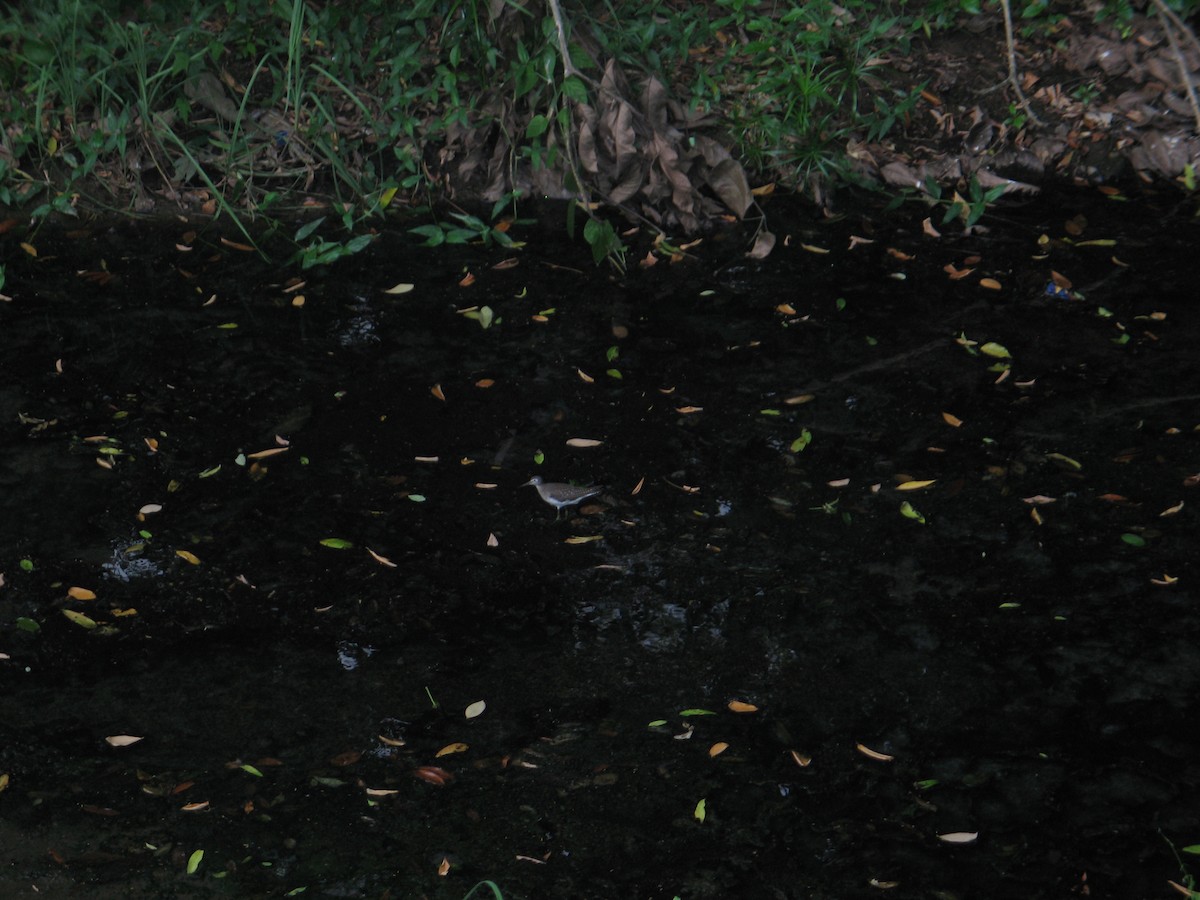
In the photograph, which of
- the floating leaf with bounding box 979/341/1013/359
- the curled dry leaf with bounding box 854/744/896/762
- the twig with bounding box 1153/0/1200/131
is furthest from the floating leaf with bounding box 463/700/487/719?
the twig with bounding box 1153/0/1200/131

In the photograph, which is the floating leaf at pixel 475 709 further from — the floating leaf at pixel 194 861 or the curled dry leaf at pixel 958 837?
the curled dry leaf at pixel 958 837

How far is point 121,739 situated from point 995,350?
2.83 meters

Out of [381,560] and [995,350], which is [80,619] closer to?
[381,560]

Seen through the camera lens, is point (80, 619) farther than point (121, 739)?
Yes

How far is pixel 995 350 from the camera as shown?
3623 millimetres

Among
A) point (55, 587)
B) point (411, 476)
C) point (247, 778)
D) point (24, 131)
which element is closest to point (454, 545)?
point (411, 476)

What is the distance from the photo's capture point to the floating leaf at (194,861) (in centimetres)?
214

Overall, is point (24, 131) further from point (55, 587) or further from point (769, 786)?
point (769, 786)

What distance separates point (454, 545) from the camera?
297cm

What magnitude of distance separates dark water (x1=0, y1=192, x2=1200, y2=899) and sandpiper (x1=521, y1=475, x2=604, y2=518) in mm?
40

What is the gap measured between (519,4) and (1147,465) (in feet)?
9.81

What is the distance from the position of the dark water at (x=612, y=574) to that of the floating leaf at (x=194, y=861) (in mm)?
16

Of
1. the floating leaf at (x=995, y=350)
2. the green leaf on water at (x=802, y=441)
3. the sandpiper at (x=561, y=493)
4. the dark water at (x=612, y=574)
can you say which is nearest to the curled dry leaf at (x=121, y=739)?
the dark water at (x=612, y=574)

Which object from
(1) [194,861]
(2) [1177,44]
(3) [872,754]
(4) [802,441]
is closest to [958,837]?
(3) [872,754]
